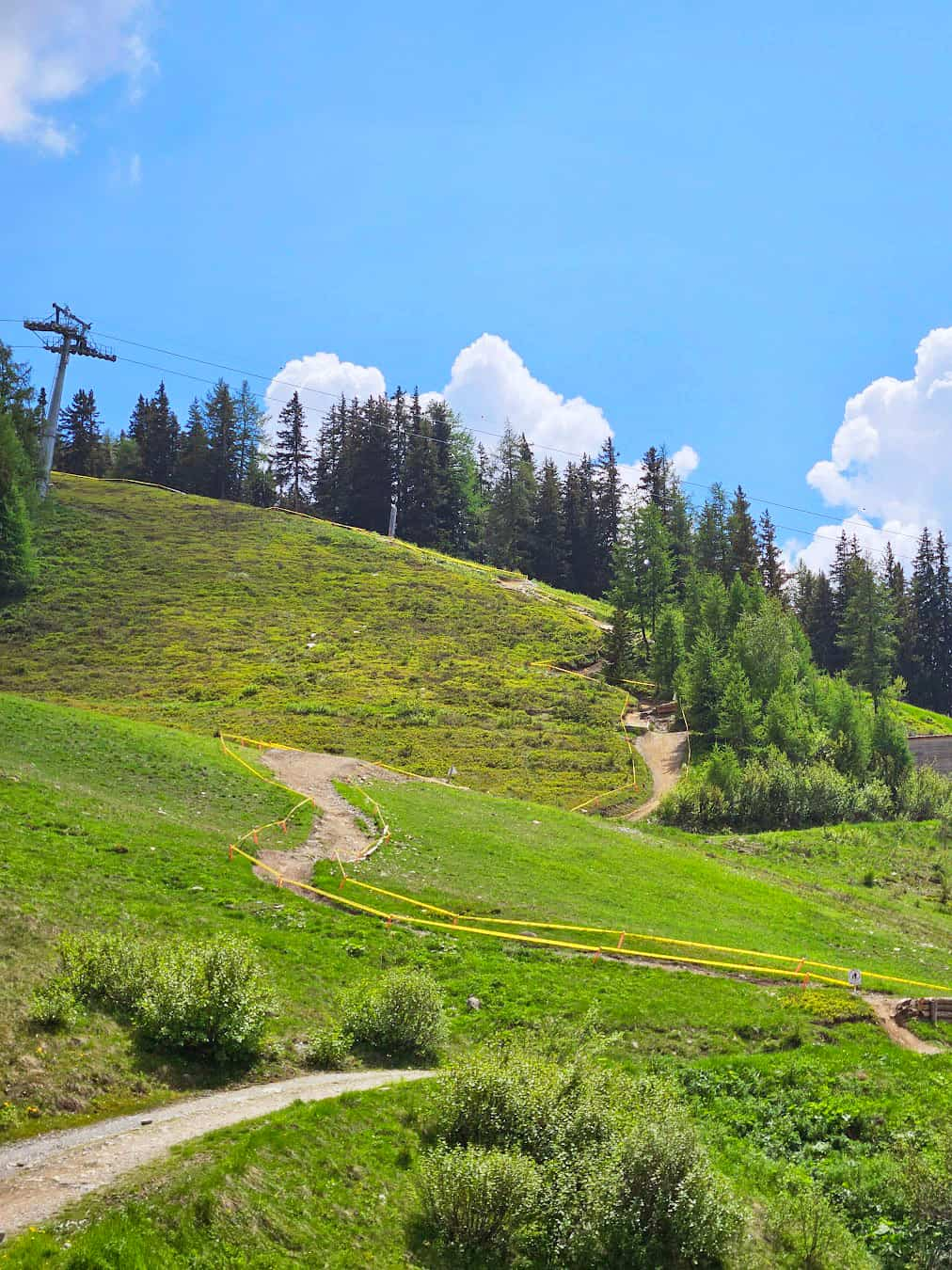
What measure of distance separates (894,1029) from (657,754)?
37772mm

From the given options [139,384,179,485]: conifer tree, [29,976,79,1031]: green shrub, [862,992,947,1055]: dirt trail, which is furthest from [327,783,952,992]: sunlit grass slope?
[139,384,179,485]: conifer tree

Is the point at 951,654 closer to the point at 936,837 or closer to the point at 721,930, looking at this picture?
the point at 936,837

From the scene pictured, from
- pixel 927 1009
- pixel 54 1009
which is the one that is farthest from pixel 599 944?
pixel 54 1009

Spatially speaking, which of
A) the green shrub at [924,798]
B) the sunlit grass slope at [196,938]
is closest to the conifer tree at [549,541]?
the green shrub at [924,798]

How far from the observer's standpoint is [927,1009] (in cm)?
2134

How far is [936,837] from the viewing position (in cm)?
4969

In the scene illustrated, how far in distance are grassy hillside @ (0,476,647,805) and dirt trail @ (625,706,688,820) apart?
5.82 feet

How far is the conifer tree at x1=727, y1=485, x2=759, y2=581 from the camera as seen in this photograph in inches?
3477

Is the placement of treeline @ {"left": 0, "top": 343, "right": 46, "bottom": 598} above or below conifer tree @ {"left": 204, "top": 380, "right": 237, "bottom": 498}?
below

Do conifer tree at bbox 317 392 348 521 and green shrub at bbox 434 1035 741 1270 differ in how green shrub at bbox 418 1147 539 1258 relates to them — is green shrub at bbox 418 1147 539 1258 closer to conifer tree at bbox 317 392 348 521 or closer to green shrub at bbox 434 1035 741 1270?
green shrub at bbox 434 1035 741 1270

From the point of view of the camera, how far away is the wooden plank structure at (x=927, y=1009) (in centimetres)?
2116

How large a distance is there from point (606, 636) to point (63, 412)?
87964 millimetres

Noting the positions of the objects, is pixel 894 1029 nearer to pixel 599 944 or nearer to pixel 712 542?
pixel 599 944

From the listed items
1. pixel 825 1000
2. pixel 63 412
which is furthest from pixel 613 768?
pixel 63 412
